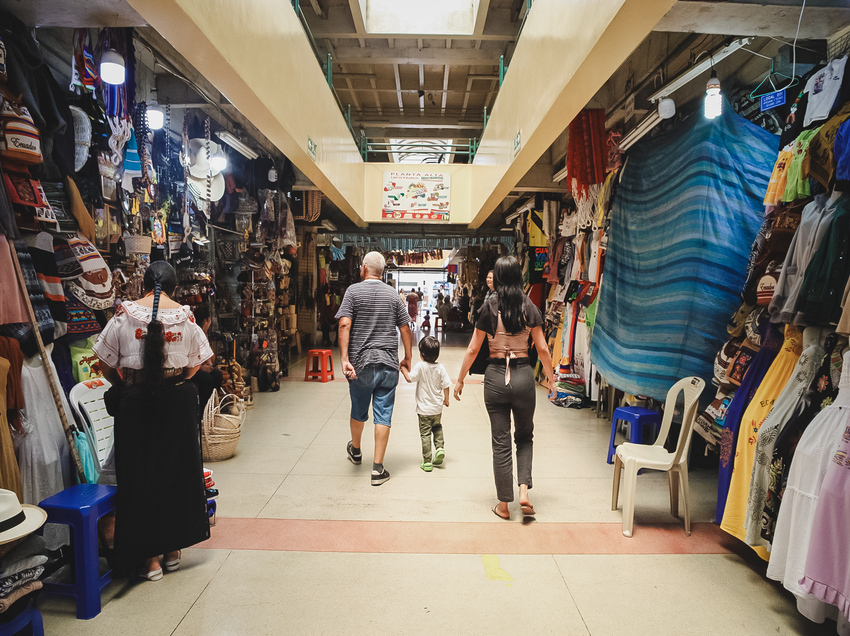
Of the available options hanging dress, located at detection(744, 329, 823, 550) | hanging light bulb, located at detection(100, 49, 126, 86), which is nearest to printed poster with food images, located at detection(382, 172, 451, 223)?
hanging light bulb, located at detection(100, 49, 126, 86)

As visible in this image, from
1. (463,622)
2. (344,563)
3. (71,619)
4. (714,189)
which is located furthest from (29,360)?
(714,189)

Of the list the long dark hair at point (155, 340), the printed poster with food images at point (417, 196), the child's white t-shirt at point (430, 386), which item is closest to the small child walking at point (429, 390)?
the child's white t-shirt at point (430, 386)

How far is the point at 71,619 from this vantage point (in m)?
2.19

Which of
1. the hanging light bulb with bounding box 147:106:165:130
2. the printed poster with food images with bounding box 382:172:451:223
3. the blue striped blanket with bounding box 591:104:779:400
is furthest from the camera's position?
the printed poster with food images with bounding box 382:172:451:223

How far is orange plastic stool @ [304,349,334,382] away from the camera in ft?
25.6

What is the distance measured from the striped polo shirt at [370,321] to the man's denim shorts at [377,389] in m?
0.05

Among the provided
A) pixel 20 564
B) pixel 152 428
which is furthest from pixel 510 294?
pixel 20 564

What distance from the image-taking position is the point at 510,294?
3.15 meters

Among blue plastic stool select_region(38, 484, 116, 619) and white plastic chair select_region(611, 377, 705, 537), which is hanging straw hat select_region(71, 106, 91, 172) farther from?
white plastic chair select_region(611, 377, 705, 537)

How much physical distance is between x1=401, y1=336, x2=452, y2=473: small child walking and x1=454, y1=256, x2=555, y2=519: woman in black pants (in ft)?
2.80

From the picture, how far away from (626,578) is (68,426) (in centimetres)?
301

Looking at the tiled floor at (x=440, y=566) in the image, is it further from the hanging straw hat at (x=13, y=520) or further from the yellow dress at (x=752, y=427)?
the hanging straw hat at (x=13, y=520)

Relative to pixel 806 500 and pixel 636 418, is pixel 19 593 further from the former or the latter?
pixel 636 418

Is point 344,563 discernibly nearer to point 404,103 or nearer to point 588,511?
point 588,511
